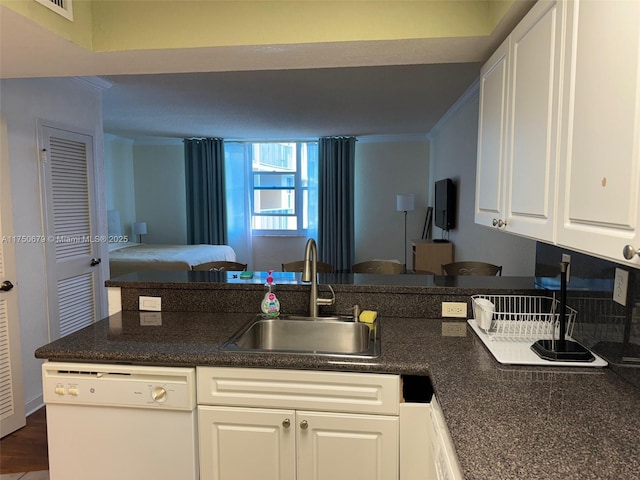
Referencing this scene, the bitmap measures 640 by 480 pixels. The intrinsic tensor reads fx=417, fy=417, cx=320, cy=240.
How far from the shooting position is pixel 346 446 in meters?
1.44

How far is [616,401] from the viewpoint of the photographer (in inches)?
44.6

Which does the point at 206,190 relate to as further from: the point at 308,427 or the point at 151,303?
the point at 308,427

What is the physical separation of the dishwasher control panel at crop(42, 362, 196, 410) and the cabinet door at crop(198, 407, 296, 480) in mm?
117

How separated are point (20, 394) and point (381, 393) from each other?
249 centimetres

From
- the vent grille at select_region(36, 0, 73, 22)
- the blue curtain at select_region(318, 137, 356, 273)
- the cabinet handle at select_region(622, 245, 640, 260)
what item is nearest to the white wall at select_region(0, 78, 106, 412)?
the vent grille at select_region(36, 0, 73, 22)

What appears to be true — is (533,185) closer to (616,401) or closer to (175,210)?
Result: (616,401)

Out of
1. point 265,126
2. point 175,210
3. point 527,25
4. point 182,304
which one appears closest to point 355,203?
point 265,126

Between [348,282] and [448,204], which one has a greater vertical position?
[448,204]

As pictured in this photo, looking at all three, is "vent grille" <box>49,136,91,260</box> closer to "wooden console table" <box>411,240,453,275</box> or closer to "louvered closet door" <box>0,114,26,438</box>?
"louvered closet door" <box>0,114,26,438</box>

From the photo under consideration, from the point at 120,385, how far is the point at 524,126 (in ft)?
5.50

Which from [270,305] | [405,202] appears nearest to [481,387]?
[270,305]

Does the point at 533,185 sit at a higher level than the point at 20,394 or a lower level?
higher

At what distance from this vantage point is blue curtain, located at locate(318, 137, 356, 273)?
6.86 m

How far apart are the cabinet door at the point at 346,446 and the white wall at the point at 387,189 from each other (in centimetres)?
588
